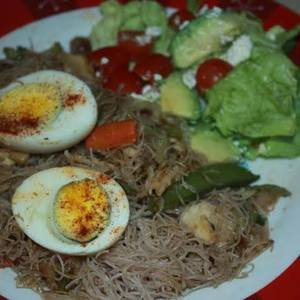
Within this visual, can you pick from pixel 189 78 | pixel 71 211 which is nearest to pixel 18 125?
pixel 71 211

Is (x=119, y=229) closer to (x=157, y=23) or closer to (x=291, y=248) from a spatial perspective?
(x=291, y=248)

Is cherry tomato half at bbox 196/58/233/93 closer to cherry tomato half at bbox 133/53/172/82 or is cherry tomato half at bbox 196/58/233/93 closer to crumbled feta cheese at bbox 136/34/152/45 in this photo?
cherry tomato half at bbox 133/53/172/82

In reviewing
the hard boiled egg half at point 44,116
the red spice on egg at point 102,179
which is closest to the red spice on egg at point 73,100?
the hard boiled egg half at point 44,116

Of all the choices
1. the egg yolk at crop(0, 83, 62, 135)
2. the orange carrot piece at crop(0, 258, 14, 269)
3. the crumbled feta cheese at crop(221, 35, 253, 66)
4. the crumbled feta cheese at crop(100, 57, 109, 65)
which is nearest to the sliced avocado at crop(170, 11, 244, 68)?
the crumbled feta cheese at crop(221, 35, 253, 66)

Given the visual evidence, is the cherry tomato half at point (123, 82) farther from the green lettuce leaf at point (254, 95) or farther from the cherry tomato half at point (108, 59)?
the green lettuce leaf at point (254, 95)

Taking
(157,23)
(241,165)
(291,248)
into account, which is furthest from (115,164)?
(157,23)

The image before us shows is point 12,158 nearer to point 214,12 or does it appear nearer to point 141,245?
point 141,245
